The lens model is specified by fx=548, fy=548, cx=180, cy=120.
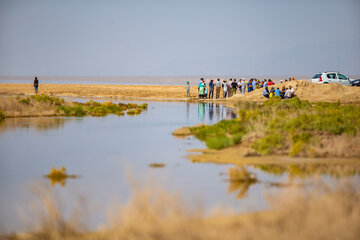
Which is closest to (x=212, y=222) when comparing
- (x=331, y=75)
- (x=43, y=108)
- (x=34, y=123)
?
(x=34, y=123)

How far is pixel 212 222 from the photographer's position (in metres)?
8.95

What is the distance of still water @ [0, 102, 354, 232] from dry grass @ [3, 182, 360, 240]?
0.74m

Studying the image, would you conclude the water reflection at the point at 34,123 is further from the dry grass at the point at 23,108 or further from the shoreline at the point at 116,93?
the shoreline at the point at 116,93

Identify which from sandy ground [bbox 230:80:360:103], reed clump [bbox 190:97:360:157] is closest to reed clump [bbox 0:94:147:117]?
sandy ground [bbox 230:80:360:103]

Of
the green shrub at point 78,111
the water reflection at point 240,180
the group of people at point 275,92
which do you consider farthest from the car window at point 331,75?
the water reflection at point 240,180

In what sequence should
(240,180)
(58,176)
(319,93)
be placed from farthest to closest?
1. (319,93)
2. (58,176)
3. (240,180)

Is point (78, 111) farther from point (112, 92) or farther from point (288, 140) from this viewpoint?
point (112, 92)

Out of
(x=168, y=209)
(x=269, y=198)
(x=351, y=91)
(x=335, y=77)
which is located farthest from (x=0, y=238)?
(x=335, y=77)

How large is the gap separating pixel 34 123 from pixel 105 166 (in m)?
13.5

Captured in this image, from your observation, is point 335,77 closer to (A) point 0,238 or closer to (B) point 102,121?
(B) point 102,121

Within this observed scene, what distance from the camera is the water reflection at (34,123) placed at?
27.0m

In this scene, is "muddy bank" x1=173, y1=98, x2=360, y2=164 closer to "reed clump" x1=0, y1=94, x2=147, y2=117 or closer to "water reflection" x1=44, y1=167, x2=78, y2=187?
"water reflection" x1=44, y1=167, x2=78, y2=187

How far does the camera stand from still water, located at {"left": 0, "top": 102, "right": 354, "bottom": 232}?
11944 millimetres

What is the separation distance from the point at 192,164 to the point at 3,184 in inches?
221
